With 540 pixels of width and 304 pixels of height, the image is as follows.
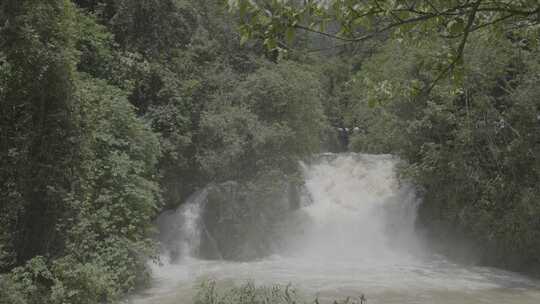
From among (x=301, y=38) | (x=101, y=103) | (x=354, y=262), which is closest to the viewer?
(x=101, y=103)

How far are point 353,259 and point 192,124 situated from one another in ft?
19.3

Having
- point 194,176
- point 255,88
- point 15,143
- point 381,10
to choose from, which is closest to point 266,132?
point 255,88

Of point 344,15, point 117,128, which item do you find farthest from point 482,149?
point 344,15

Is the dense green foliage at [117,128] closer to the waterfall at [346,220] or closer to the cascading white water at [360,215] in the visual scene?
the waterfall at [346,220]

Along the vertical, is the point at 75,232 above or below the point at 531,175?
below

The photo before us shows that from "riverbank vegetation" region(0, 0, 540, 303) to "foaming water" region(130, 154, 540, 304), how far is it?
2.83 ft

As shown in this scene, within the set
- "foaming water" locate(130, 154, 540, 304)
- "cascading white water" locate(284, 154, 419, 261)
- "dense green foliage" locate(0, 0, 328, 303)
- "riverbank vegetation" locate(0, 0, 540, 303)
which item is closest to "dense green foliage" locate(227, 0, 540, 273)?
"riverbank vegetation" locate(0, 0, 540, 303)

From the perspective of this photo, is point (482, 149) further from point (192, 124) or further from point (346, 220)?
point (192, 124)

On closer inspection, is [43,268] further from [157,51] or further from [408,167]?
[408,167]

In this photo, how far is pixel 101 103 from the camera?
32.1 feet

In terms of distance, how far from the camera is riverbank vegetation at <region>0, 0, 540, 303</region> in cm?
728

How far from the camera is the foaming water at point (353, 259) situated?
10188mm

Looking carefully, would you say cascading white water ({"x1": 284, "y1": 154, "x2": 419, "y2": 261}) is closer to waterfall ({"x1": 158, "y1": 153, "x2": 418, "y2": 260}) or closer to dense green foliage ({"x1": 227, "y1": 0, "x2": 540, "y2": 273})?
waterfall ({"x1": 158, "y1": 153, "x2": 418, "y2": 260})

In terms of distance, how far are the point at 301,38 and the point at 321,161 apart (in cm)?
664
